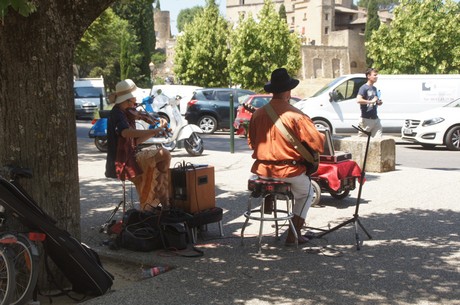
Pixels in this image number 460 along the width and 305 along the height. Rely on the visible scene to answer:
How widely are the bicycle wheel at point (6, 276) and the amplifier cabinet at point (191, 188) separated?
103 inches

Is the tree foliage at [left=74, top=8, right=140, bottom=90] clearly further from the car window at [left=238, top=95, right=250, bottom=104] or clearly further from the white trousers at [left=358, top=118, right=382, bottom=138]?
the white trousers at [left=358, top=118, right=382, bottom=138]

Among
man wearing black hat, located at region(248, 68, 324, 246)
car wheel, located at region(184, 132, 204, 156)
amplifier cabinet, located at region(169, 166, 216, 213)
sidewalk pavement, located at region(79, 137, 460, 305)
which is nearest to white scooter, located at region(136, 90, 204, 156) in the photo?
car wheel, located at region(184, 132, 204, 156)

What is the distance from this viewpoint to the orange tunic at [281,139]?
6449mm

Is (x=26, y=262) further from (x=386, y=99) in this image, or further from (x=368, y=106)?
(x=386, y=99)

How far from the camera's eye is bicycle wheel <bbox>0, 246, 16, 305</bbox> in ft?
15.2

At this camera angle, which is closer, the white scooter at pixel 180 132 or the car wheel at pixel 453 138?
the white scooter at pixel 180 132

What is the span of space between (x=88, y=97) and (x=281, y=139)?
1200 inches

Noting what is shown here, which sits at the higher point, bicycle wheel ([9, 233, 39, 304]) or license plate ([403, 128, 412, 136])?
bicycle wheel ([9, 233, 39, 304])

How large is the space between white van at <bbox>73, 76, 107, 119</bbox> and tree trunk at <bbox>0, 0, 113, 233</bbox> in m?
28.2

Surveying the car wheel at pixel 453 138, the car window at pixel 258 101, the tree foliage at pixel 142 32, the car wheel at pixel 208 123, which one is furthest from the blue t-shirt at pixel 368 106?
the tree foliage at pixel 142 32

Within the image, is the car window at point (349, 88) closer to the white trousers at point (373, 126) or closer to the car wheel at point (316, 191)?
the white trousers at point (373, 126)

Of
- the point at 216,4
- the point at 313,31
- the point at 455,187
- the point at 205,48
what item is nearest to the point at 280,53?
the point at 205,48

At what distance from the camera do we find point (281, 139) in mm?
6516

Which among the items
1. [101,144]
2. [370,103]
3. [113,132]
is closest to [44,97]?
[113,132]
